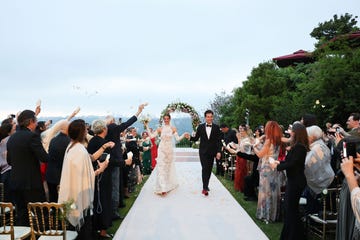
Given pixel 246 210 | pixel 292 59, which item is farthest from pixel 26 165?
pixel 292 59

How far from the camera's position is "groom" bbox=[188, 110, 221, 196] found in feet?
33.4

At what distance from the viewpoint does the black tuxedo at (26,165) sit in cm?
517

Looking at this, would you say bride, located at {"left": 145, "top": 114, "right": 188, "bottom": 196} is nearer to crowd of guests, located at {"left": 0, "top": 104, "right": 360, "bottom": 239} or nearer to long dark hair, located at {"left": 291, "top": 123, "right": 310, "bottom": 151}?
crowd of guests, located at {"left": 0, "top": 104, "right": 360, "bottom": 239}

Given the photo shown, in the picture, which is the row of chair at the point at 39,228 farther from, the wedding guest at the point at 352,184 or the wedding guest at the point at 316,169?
the wedding guest at the point at 316,169

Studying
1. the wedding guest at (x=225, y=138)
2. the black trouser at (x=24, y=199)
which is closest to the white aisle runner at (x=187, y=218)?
the black trouser at (x=24, y=199)

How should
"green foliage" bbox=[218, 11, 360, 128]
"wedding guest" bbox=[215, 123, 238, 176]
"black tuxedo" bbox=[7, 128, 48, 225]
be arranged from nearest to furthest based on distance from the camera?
"black tuxedo" bbox=[7, 128, 48, 225] → "wedding guest" bbox=[215, 123, 238, 176] → "green foliage" bbox=[218, 11, 360, 128]

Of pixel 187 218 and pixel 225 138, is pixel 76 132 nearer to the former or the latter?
pixel 187 218

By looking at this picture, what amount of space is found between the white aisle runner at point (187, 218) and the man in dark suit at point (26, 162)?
174 centimetres

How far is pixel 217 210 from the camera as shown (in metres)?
8.38

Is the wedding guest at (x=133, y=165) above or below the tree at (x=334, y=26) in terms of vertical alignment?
below

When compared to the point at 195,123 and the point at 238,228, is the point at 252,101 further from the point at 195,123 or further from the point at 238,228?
the point at 238,228

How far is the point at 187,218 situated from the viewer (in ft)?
25.2

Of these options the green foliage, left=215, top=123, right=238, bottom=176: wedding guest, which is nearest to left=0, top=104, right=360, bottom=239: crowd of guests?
left=215, top=123, right=238, bottom=176: wedding guest

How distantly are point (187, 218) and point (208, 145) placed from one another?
3021mm
